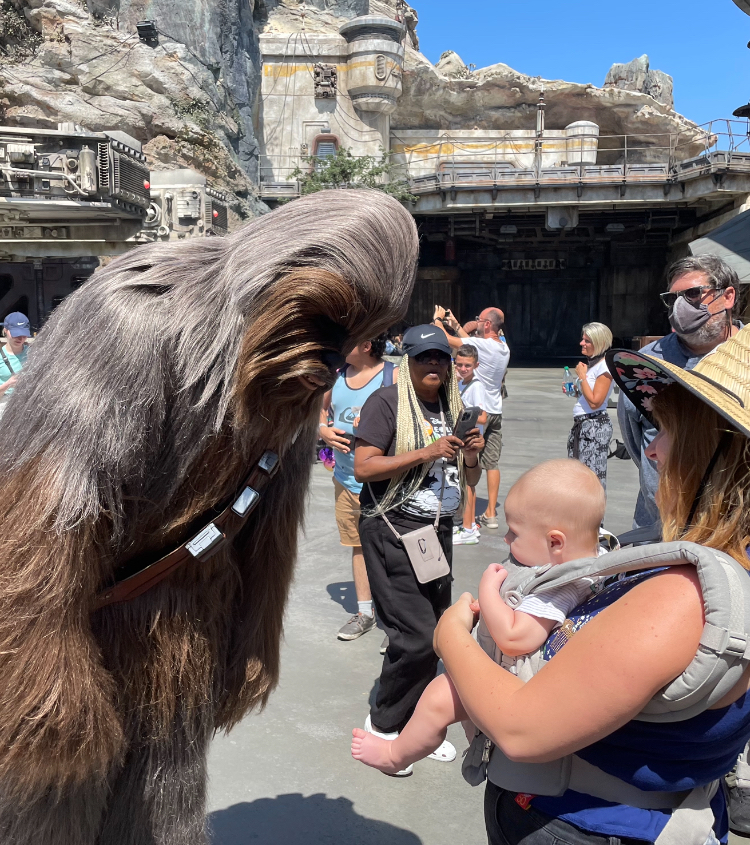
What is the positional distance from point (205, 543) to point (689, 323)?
Answer: 7.27ft

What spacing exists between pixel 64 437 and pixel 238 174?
67.0 ft

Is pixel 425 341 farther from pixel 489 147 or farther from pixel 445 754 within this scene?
pixel 489 147

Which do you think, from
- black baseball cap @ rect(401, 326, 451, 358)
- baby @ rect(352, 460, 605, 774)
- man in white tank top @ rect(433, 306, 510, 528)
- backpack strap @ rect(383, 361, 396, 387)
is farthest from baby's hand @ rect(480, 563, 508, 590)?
man in white tank top @ rect(433, 306, 510, 528)

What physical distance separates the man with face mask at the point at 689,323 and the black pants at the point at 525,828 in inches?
63.7

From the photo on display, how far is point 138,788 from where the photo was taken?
1.28 m

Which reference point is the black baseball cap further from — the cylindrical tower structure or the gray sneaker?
the cylindrical tower structure

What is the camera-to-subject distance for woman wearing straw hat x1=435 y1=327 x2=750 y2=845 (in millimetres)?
935

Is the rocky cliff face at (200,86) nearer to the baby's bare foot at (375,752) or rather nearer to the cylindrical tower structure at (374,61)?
the cylindrical tower structure at (374,61)

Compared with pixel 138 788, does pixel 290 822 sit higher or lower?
lower

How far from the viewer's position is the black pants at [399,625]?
263 cm

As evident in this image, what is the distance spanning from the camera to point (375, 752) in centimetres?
141

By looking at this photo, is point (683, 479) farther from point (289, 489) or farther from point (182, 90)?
point (182, 90)

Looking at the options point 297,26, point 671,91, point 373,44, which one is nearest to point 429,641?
point 373,44

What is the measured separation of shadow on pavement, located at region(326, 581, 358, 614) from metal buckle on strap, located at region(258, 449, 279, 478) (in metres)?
A: 3.02
